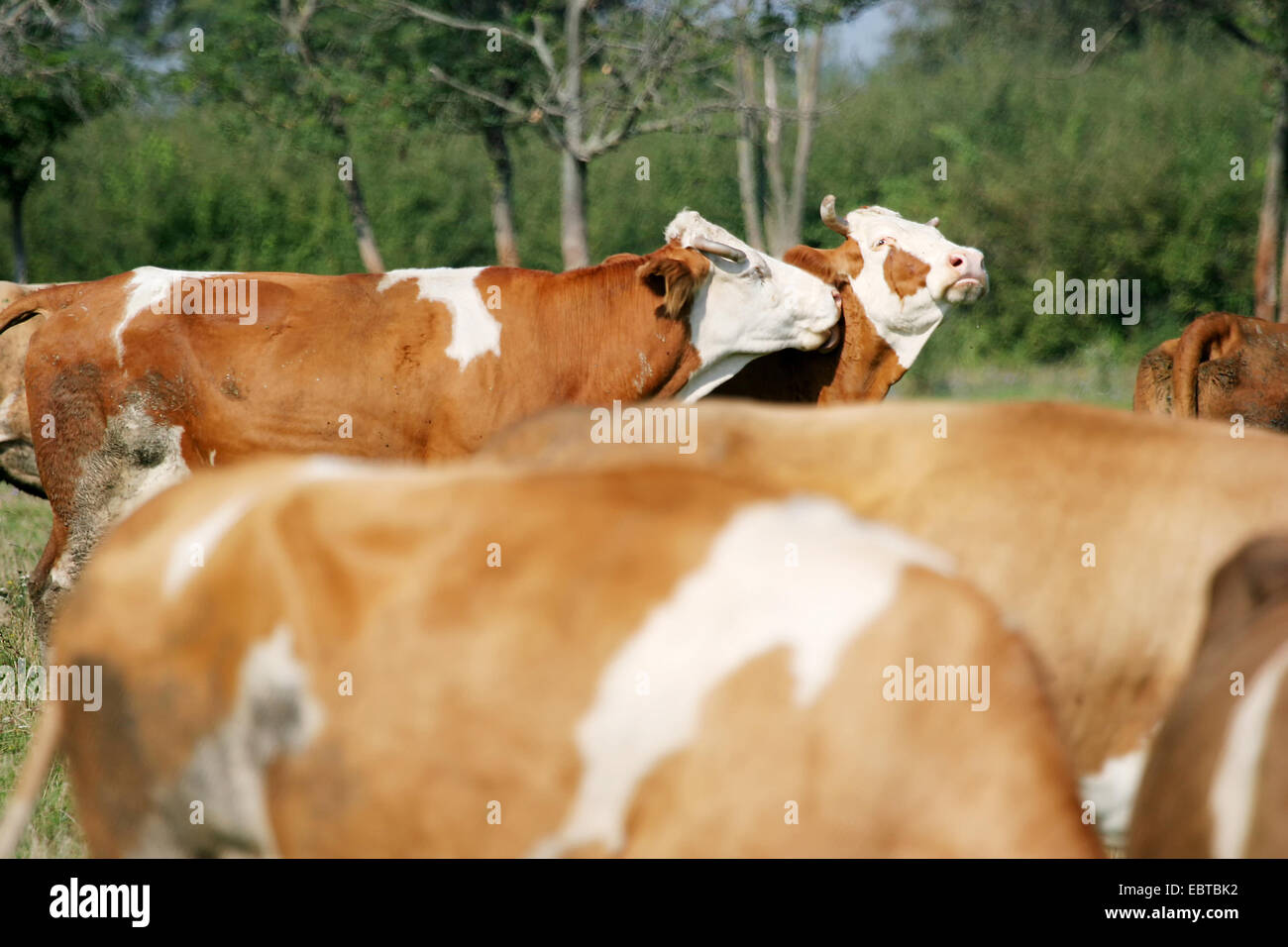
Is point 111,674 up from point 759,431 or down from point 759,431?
down

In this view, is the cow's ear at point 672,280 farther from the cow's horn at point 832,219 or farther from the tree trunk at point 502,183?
the tree trunk at point 502,183

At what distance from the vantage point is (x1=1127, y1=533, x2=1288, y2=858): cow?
2.25 metres

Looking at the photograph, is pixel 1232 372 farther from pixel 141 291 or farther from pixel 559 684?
pixel 559 684

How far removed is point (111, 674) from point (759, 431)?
1.65 m

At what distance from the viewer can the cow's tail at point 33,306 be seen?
582 cm

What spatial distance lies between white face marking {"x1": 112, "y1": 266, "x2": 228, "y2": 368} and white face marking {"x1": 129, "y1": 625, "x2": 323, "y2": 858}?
3524mm

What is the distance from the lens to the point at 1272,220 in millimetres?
15656

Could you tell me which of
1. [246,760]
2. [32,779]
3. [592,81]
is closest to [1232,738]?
[246,760]

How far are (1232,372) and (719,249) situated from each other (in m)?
2.77

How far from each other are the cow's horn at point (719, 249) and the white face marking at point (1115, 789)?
330 cm

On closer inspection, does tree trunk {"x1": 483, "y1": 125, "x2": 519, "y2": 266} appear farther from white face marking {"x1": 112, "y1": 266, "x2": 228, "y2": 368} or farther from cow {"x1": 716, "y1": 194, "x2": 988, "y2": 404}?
white face marking {"x1": 112, "y1": 266, "x2": 228, "y2": 368}
